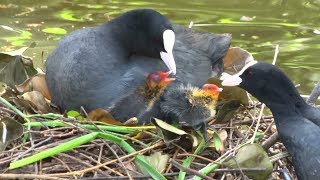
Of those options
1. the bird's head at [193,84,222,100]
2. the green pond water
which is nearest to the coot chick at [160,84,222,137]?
the bird's head at [193,84,222,100]

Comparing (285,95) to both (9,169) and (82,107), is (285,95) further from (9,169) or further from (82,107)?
(9,169)

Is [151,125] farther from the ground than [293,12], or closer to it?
farther from the ground

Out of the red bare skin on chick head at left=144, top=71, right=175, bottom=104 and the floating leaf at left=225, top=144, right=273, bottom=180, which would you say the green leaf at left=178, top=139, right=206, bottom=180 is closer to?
the floating leaf at left=225, top=144, right=273, bottom=180

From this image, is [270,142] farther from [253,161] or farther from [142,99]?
[142,99]

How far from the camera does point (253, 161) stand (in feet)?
10.9

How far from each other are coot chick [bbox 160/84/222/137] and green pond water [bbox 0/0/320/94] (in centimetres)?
190

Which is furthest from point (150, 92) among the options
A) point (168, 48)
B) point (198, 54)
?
point (198, 54)

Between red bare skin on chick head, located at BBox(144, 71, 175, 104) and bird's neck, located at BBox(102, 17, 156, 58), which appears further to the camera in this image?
bird's neck, located at BBox(102, 17, 156, 58)

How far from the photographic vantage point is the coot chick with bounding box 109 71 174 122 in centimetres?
363

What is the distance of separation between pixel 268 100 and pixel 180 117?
0.39 metres

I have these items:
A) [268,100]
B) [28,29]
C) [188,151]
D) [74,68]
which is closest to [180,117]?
[188,151]

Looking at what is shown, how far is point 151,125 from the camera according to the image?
363cm

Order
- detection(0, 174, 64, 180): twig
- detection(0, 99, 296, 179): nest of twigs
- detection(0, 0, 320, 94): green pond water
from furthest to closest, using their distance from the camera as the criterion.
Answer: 1. detection(0, 0, 320, 94): green pond water
2. detection(0, 99, 296, 179): nest of twigs
3. detection(0, 174, 64, 180): twig

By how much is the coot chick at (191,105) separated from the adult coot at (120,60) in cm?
20
